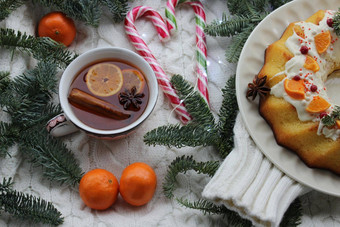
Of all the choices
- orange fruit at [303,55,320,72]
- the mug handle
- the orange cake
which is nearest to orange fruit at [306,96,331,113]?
the orange cake

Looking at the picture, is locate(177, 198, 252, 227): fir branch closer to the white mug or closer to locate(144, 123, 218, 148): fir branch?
locate(144, 123, 218, 148): fir branch

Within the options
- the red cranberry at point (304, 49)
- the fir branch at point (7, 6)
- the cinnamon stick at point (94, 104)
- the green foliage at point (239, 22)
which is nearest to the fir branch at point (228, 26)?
the green foliage at point (239, 22)

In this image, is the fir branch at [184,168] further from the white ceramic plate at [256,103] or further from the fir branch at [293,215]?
the fir branch at [293,215]

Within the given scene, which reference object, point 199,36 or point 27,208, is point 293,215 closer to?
point 199,36

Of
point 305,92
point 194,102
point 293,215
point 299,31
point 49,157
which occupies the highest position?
point 299,31

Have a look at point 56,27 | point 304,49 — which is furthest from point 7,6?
point 304,49

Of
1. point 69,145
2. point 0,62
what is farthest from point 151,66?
point 0,62
